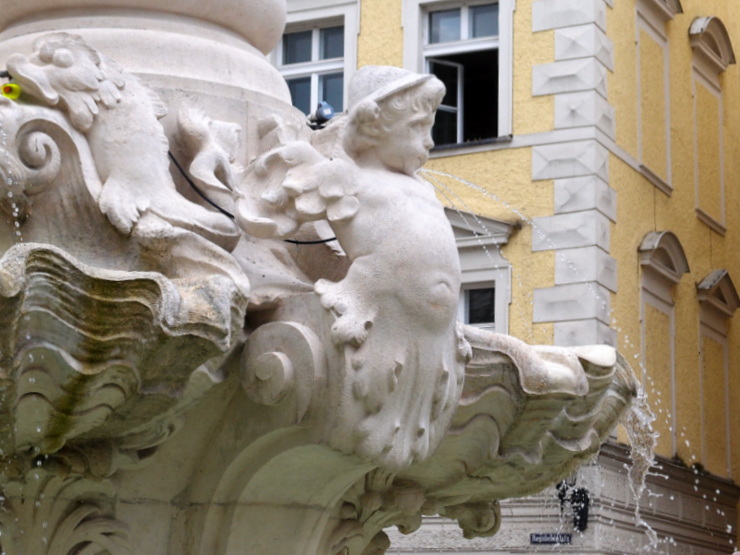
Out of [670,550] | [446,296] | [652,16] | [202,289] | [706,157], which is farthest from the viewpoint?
[706,157]

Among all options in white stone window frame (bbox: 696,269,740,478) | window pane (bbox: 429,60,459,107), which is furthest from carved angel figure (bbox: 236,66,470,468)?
white stone window frame (bbox: 696,269,740,478)

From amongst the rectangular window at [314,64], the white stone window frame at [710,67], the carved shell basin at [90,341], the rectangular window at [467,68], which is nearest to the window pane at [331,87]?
the rectangular window at [314,64]

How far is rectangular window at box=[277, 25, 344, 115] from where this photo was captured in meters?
19.8

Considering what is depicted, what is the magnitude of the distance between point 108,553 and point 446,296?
1.19 metres

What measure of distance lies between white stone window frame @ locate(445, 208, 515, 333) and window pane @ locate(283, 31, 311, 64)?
114 inches

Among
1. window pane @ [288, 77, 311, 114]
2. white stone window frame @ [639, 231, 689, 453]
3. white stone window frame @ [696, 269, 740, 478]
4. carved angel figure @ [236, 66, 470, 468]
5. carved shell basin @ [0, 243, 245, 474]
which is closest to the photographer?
carved shell basin @ [0, 243, 245, 474]

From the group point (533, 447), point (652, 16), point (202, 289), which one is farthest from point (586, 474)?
point (202, 289)

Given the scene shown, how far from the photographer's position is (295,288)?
493 centimetres

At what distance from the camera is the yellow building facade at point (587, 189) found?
17.7 metres

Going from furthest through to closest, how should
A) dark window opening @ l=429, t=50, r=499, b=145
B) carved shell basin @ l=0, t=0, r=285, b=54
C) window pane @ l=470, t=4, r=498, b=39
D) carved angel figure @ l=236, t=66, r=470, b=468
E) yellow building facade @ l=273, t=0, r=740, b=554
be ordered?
window pane @ l=470, t=4, r=498, b=39 → dark window opening @ l=429, t=50, r=499, b=145 → yellow building facade @ l=273, t=0, r=740, b=554 → carved shell basin @ l=0, t=0, r=285, b=54 → carved angel figure @ l=236, t=66, r=470, b=468

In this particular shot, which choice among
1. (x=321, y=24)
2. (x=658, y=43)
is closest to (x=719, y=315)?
(x=658, y=43)

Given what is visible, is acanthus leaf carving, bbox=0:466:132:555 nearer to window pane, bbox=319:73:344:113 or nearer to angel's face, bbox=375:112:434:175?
angel's face, bbox=375:112:434:175

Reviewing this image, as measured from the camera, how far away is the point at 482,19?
62.1 feet

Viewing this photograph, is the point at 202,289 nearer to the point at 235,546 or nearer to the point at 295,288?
the point at 295,288
